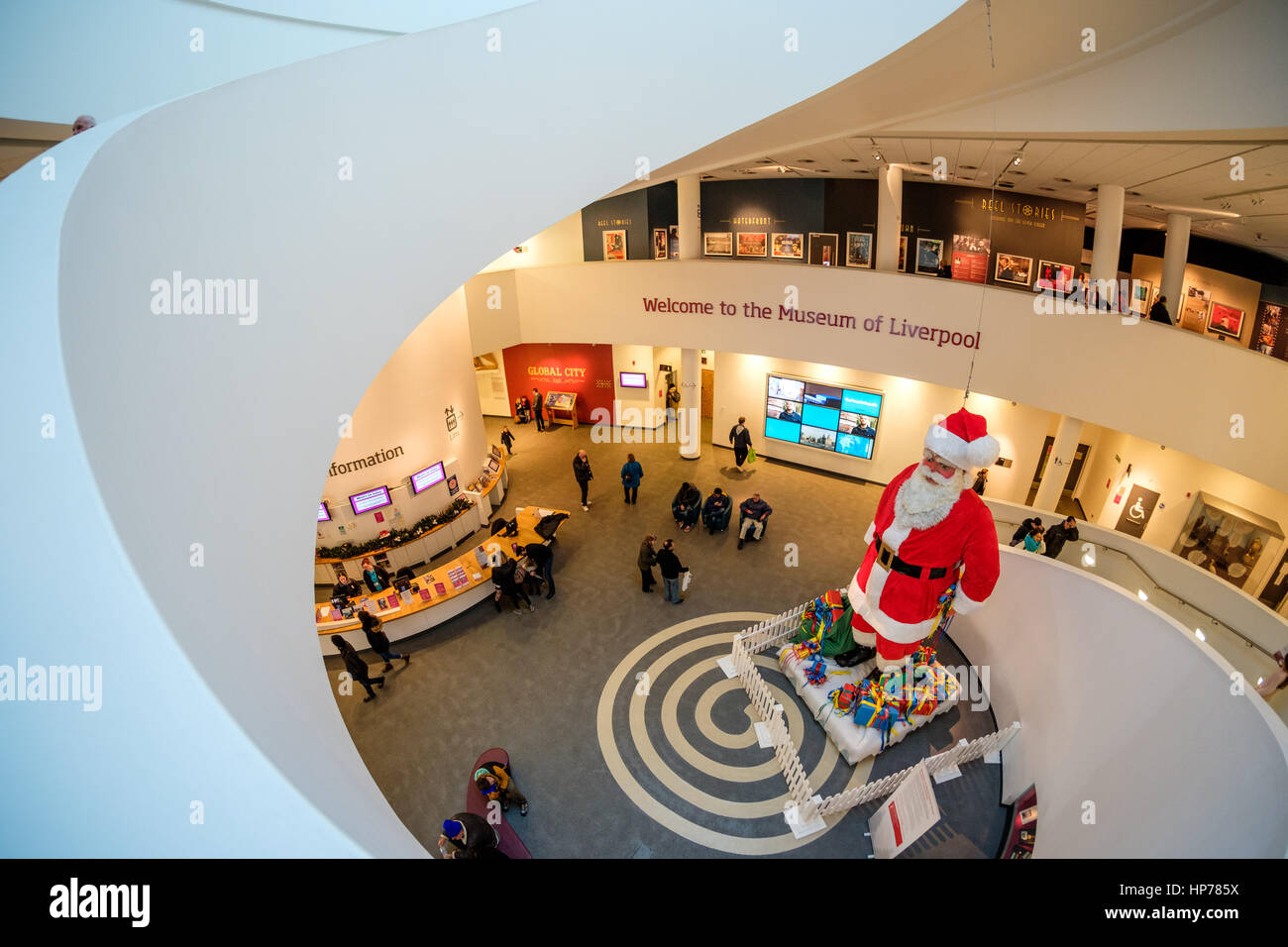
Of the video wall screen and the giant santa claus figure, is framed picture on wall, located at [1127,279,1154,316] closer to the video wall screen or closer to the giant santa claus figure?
the video wall screen

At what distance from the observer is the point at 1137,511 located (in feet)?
37.6

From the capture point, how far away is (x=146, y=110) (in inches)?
111

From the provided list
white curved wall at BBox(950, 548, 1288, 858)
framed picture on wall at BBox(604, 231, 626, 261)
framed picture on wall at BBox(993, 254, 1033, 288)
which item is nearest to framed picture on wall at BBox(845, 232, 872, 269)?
framed picture on wall at BBox(993, 254, 1033, 288)

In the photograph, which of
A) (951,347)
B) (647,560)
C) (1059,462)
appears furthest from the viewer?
(1059,462)

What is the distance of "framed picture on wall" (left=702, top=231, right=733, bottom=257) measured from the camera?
14625 millimetres

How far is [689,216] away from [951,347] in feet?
19.8

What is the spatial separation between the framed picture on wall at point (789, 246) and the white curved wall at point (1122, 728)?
890cm

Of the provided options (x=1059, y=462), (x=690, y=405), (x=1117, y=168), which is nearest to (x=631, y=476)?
(x=690, y=405)

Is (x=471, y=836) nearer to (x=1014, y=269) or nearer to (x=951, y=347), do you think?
(x=951, y=347)

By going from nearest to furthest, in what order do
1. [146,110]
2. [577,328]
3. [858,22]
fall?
[146,110], [858,22], [577,328]

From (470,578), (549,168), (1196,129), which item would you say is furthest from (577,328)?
(1196,129)
